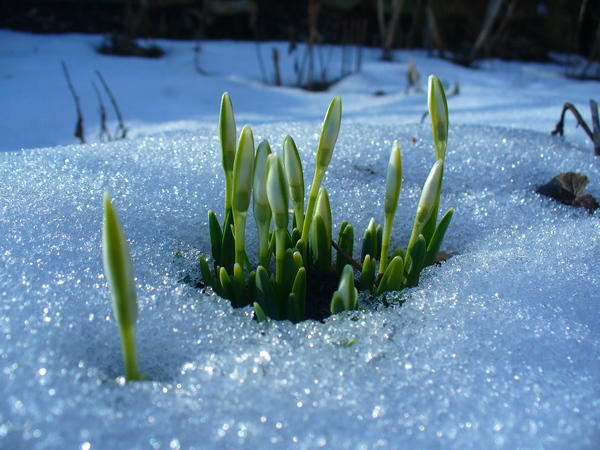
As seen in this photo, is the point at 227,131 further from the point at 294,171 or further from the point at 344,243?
the point at 344,243

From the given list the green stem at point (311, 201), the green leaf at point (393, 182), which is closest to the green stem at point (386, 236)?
the green leaf at point (393, 182)

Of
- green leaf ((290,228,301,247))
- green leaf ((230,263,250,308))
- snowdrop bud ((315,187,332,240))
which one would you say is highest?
snowdrop bud ((315,187,332,240))

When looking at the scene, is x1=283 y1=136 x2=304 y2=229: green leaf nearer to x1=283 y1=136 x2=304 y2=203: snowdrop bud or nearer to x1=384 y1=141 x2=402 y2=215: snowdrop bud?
x1=283 y1=136 x2=304 y2=203: snowdrop bud

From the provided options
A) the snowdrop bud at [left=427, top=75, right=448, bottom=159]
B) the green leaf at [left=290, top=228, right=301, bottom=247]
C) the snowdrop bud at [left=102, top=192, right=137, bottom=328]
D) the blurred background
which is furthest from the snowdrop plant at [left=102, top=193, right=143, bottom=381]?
the blurred background

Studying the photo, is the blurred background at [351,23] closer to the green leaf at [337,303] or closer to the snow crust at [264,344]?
the snow crust at [264,344]

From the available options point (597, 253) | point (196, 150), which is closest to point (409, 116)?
point (196, 150)

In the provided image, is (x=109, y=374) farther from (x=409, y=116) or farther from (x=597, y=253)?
(x=409, y=116)

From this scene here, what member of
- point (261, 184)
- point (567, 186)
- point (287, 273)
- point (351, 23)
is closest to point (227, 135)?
point (261, 184)
